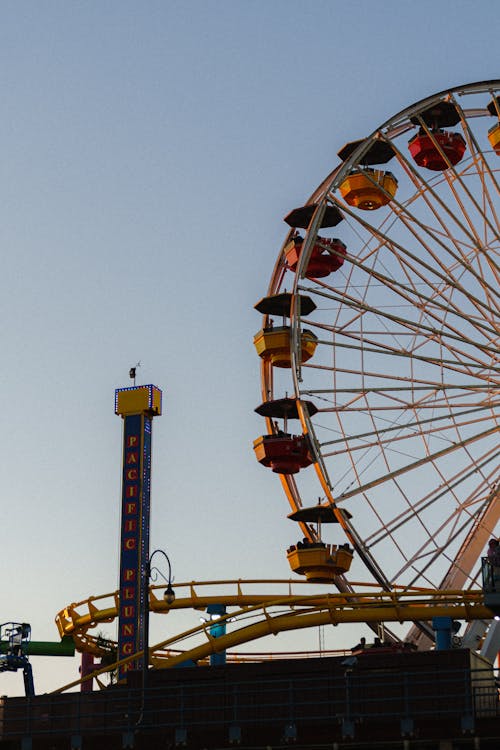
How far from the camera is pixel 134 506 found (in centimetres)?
4909

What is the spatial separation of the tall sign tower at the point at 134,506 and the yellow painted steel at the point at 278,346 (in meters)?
4.38

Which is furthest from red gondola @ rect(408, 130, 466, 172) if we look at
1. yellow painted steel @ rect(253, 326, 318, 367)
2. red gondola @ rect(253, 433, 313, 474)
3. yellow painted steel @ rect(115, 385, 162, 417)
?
yellow painted steel @ rect(115, 385, 162, 417)

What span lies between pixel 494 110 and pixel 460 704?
21301 millimetres

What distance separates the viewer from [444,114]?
49.3 meters

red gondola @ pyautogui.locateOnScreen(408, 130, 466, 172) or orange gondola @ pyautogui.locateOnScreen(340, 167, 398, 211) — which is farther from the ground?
red gondola @ pyautogui.locateOnScreen(408, 130, 466, 172)

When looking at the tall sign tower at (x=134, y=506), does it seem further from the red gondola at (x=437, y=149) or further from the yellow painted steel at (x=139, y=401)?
the red gondola at (x=437, y=149)

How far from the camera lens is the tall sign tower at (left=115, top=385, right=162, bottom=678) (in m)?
47.7

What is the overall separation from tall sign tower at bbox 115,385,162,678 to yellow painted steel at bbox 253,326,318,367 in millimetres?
4380

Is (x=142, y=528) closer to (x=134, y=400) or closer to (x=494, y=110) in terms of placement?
(x=134, y=400)

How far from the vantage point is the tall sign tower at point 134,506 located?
47.7m

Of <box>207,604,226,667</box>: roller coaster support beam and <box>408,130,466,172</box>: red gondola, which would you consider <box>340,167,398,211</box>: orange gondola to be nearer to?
<box>408,130,466,172</box>: red gondola

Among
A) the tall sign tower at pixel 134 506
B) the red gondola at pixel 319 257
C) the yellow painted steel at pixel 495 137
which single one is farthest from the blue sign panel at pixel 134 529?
the yellow painted steel at pixel 495 137

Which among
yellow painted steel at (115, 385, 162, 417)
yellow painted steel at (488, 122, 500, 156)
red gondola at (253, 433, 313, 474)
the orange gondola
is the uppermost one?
yellow painted steel at (488, 122, 500, 156)

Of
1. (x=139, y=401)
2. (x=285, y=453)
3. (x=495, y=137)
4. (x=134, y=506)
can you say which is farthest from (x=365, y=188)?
(x=134, y=506)
